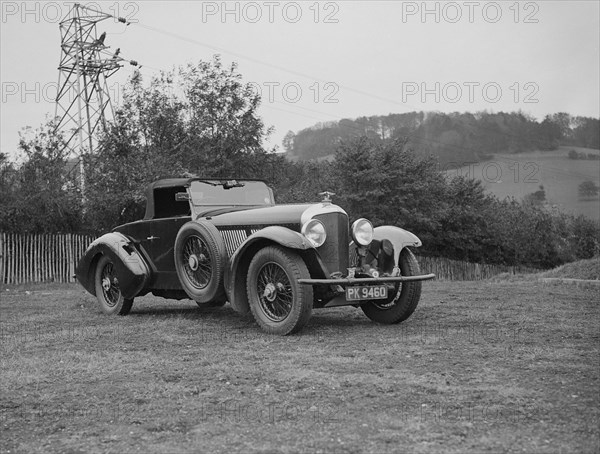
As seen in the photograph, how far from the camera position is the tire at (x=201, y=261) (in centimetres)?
837

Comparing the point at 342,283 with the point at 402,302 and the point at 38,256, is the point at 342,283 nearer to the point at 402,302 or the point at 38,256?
the point at 402,302

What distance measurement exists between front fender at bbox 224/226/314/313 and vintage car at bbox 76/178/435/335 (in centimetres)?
1

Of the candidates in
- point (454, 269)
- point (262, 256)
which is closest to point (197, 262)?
point (262, 256)

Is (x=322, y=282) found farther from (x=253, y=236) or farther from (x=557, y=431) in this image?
(x=557, y=431)

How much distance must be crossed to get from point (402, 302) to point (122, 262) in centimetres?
414

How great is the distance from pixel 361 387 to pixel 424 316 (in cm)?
428

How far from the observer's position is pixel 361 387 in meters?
4.90

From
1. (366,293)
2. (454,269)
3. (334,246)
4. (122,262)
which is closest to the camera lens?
(366,293)

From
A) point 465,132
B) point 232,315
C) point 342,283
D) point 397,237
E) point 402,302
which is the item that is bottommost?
point 232,315

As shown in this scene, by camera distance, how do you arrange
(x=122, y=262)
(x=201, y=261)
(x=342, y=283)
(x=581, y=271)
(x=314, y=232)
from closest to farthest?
(x=342, y=283) < (x=314, y=232) < (x=201, y=261) < (x=122, y=262) < (x=581, y=271)

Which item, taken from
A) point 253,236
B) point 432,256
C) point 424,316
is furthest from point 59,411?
point 432,256

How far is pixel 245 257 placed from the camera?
26.8 feet

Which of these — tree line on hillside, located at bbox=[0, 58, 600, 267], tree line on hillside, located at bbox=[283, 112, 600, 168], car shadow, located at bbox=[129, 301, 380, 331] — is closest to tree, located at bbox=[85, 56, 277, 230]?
tree line on hillside, located at bbox=[0, 58, 600, 267]

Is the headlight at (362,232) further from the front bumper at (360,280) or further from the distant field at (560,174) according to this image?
the distant field at (560,174)
